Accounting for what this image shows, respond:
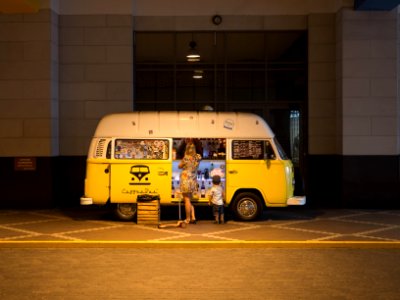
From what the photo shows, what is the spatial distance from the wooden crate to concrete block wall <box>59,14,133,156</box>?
14.5ft

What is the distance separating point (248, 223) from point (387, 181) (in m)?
4.95

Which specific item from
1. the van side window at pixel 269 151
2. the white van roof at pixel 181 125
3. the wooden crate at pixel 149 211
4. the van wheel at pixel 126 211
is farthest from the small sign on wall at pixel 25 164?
the van side window at pixel 269 151

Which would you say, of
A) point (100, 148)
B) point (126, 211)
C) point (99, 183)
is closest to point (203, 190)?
point (126, 211)

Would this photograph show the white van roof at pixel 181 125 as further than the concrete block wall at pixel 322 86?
No

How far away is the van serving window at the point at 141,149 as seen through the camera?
14.2m

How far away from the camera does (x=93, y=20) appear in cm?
1764

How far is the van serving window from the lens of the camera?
14211 mm

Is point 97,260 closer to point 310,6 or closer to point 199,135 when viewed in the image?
point 199,135

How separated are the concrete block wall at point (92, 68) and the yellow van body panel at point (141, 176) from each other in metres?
3.84

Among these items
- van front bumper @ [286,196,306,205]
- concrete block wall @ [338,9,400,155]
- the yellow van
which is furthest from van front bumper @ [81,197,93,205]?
concrete block wall @ [338,9,400,155]

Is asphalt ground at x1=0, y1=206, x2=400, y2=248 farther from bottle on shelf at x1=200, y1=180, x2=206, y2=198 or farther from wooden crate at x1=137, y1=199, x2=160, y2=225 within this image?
bottle on shelf at x1=200, y1=180, x2=206, y2=198

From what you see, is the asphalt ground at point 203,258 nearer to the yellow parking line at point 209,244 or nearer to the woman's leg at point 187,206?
the yellow parking line at point 209,244

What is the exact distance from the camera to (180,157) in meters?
14.3

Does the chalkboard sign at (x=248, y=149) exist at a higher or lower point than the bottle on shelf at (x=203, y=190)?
higher
